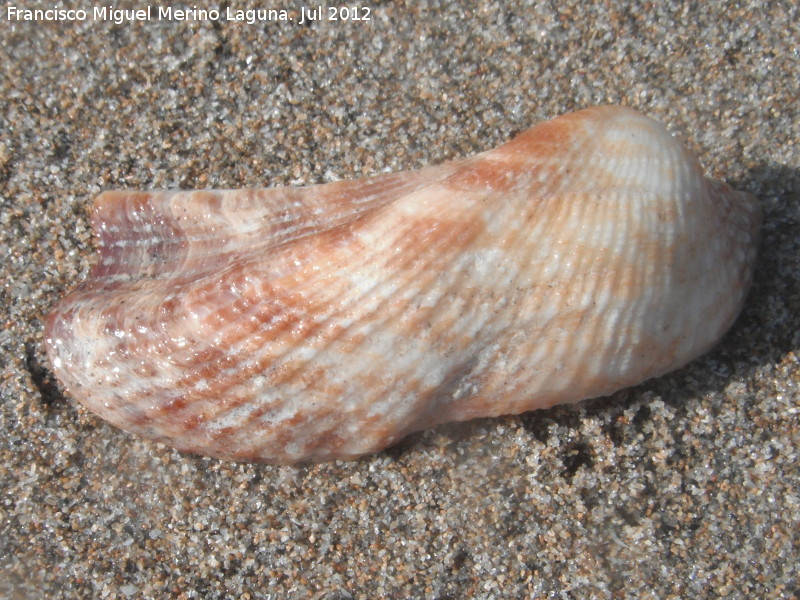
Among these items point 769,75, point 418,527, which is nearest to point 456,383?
point 418,527

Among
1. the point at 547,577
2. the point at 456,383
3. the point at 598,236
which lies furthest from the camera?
the point at 547,577

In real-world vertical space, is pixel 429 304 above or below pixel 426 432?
above

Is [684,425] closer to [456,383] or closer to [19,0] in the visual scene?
[456,383]

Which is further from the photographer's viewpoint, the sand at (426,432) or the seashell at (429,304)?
the sand at (426,432)

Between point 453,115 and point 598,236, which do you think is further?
point 453,115

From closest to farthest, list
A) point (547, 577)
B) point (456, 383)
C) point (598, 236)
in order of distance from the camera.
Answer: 1. point (598, 236)
2. point (456, 383)
3. point (547, 577)

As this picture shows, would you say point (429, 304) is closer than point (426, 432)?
Yes

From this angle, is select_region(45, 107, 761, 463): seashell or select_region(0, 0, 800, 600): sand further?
select_region(0, 0, 800, 600): sand

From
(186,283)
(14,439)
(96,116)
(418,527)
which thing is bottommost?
(418,527)
